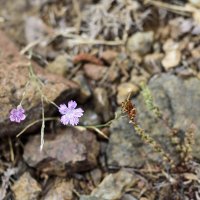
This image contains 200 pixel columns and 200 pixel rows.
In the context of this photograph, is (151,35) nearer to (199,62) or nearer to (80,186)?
(199,62)

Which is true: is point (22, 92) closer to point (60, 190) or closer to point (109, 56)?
point (60, 190)

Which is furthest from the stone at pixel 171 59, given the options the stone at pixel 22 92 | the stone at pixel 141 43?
the stone at pixel 22 92

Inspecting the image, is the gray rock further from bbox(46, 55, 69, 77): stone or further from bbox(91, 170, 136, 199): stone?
bbox(46, 55, 69, 77): stone

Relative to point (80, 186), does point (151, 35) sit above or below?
above

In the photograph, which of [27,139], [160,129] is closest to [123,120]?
[160,129]

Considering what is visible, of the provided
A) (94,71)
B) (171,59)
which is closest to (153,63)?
(171,59)

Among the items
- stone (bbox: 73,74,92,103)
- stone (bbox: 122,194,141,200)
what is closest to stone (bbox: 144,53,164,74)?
stone (bbox: 73,74,92,103)

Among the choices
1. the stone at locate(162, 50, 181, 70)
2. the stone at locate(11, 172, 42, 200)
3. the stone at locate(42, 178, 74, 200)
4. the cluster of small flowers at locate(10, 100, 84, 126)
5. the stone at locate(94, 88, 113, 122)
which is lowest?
the stone at locate(42, 178, 74, 200)
